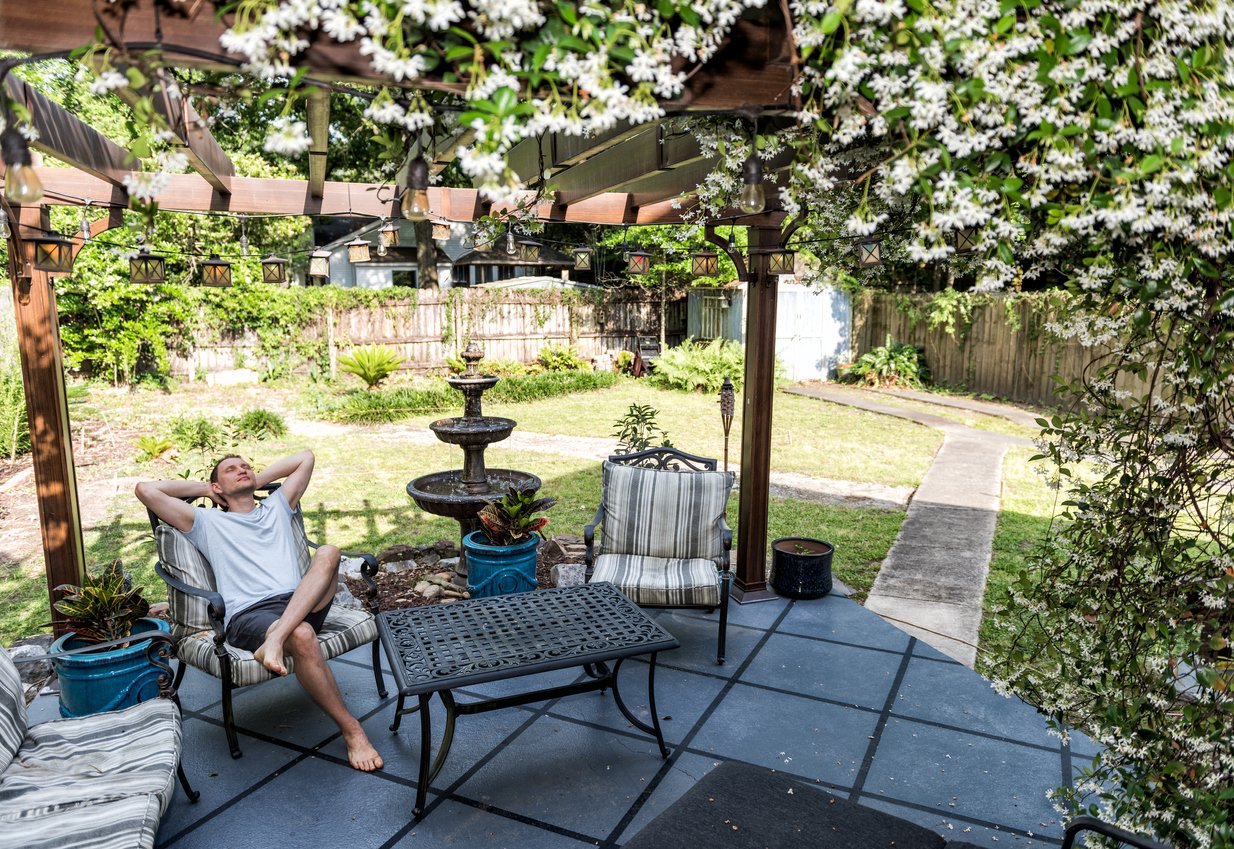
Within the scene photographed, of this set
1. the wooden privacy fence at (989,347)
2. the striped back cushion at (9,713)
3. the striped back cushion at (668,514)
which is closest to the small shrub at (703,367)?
the wooden privacy fence at (989,347)

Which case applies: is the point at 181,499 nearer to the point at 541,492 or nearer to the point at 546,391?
the point at 541,492

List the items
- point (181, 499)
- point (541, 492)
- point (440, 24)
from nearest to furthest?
1. point (440, 24)
2. point (181, 499)
3. point (541, 492)

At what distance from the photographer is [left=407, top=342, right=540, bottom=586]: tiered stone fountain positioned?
16.5 feet

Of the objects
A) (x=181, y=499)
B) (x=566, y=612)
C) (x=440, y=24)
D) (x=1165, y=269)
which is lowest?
(x=566, y=612)

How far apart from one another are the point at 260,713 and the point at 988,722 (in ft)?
10.3

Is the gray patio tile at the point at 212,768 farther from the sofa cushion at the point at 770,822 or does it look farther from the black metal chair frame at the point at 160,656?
the sofa cushion at the point at 770,822

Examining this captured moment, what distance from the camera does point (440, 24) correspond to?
143 centimetres

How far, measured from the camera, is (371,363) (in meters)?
13.1

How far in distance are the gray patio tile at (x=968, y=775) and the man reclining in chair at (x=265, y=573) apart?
6.57ft

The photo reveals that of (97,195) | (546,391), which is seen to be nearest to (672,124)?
(97,195)

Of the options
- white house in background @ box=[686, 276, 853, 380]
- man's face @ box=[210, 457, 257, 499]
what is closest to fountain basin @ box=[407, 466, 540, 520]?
man's face @ box=[210, 457, 257, 499]

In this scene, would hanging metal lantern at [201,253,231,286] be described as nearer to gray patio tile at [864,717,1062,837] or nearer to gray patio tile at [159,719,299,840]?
gray patio tile at [159,719,299,840]

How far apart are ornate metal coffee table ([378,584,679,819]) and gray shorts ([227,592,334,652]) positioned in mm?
275

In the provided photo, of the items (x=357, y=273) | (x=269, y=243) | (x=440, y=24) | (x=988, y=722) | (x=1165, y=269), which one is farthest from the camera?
(x=357, y=273)
